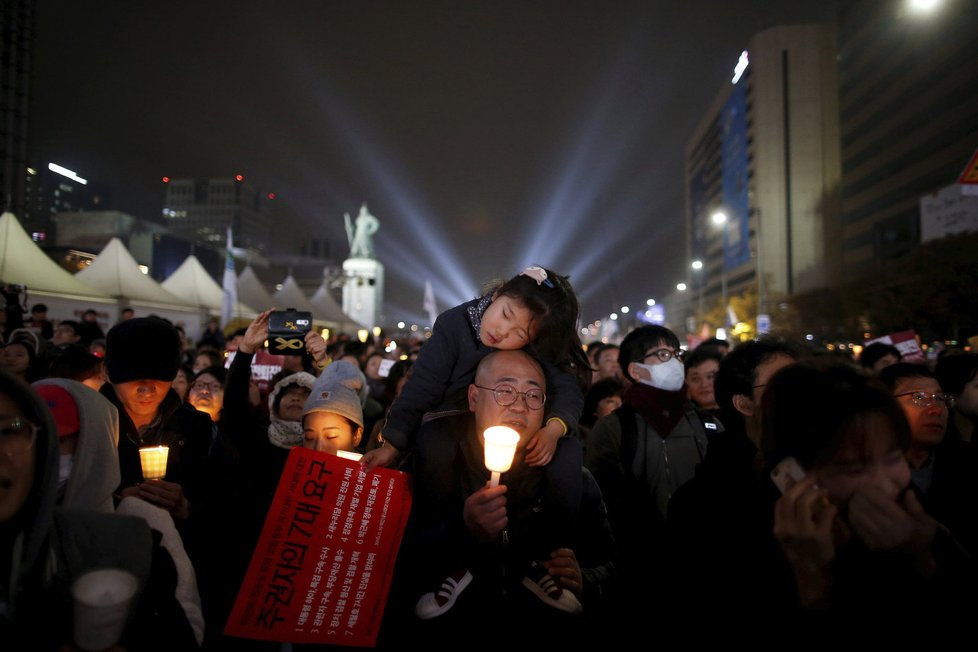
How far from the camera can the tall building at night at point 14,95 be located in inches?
1845

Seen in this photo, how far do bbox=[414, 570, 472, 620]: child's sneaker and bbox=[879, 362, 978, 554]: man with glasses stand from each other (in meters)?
1.88

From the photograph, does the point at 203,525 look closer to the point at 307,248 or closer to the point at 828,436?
the point at 828,436

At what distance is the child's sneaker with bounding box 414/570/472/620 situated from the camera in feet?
7.31

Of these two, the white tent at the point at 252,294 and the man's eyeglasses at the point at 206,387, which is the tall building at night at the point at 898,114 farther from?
the man's eyeglasses at the point at 206,387

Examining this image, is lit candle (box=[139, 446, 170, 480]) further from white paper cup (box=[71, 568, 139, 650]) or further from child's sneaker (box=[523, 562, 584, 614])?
child's sneaker (box=[523, 562, 584, 614])

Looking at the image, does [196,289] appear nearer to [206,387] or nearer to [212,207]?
[206,387]

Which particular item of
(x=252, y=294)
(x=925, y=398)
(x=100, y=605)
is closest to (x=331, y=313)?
(x=252, y=294)

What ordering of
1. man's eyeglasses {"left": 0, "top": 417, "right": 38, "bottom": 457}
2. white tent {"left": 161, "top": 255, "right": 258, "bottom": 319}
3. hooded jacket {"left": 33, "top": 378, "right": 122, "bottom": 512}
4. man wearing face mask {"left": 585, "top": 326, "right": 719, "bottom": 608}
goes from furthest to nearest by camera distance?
white tent {"left": 161, "top": 255, "right": 258, "bottom": 319} → man wearing face mask {"left": 585, "top": 326, "right": 719, "bottom": 608} → hooded jacket {"left": 33, "top": 378, "right": 122, "bottom": 512} → man's eyeglasses {"left": 0, "top": 417, "right": 38, "bottom": 457}

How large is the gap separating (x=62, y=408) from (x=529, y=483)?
66.0 inches

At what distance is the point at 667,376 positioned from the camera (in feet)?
13.5

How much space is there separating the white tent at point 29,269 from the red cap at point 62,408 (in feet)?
45.0

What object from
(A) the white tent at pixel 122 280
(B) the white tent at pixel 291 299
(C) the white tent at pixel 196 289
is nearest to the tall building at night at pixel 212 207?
(B) the white tent at pixel 291 299

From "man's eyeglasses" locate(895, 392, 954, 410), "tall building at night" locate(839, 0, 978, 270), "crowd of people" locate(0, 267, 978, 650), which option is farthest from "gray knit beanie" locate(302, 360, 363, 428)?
"tall building at night" locate(839, 0, 978, 270)

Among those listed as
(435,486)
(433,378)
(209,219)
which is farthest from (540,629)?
(209,219)
